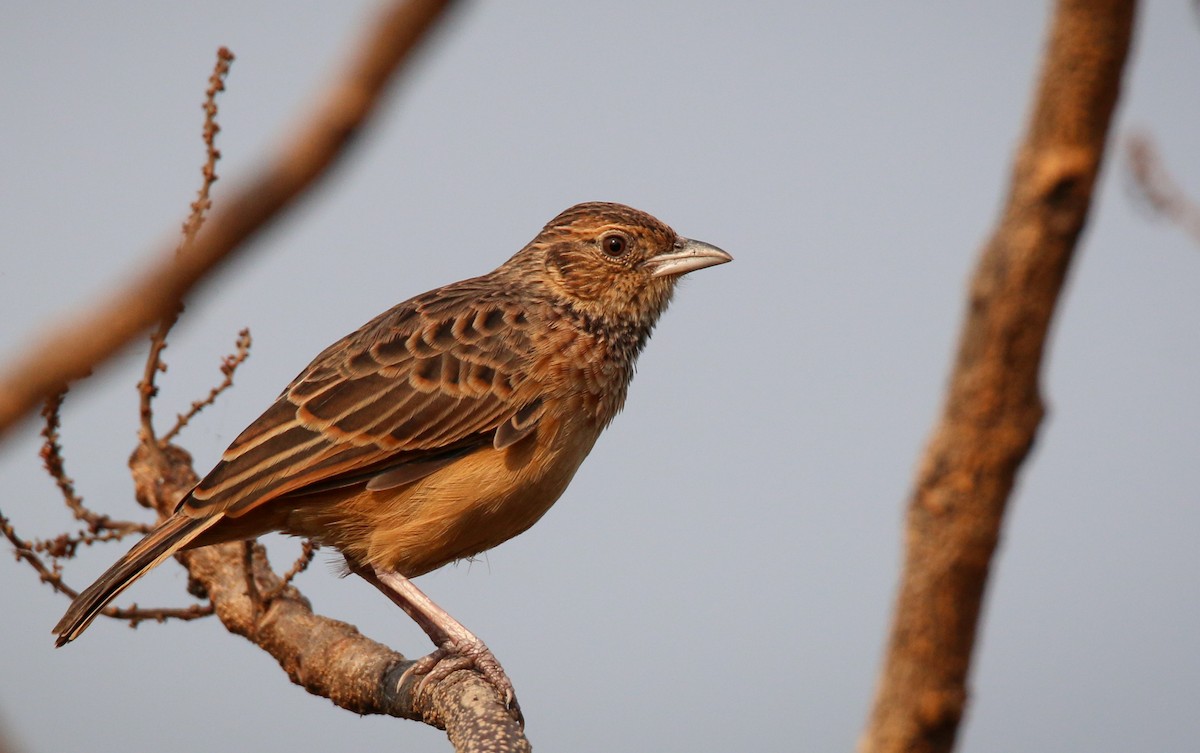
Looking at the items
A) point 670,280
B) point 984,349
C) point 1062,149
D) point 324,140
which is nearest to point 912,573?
point 984,349

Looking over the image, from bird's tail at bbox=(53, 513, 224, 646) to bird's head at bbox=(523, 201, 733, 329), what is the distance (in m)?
Result: 2.80

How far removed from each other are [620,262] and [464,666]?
2.96m

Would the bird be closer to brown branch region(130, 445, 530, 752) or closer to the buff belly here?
the buff belly

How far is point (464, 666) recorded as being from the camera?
6766mm

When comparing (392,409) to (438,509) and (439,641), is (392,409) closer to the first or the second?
(438,509)

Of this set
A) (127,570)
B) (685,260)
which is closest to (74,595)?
(127,570)

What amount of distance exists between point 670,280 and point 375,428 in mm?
2382

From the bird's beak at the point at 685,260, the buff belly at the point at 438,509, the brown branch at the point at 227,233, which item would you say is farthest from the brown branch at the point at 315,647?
the brown branch at the point at 227,233

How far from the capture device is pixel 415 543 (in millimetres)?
7105

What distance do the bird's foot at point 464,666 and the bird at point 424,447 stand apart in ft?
0.04

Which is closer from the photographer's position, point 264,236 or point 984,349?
point 264,236

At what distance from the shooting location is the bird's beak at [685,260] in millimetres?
8453

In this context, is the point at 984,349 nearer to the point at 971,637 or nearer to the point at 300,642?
the point at 971,637

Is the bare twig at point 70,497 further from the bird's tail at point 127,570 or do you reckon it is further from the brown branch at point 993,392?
the brown branch at point 993,392
